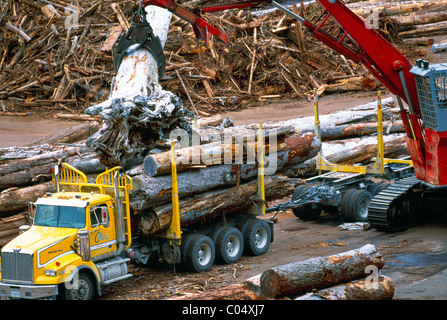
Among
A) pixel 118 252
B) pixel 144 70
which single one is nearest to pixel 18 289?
pixel 118 252

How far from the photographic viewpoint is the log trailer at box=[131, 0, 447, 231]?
42.9 ft

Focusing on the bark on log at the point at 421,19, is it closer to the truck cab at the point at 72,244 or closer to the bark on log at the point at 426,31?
the bark on log at the point at 426,31

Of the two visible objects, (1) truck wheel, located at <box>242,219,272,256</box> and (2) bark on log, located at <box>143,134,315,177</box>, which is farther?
(1) truck wheel, located at <box>242,219,272,256</box>

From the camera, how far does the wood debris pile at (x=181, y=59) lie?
27047 millimetres

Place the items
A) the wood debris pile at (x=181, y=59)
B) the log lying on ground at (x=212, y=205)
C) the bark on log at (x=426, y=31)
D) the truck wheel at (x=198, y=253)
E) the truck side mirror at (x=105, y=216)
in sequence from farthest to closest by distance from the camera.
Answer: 1. the bark on log at (x=426, y=31)
2. the wood debris pile at (x=181, y=59)
3. the truck wheel at (x=198, y=253)
4. the log lying on ground at (x=212, y=205)
5. the truck side mirror at (x=105, y=216)

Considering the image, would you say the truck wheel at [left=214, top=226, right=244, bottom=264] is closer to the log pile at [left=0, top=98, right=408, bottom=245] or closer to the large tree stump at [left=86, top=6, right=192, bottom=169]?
the log pile at [left=0, top=98, right=408, bottom=245]

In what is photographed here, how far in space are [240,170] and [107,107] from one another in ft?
11.4

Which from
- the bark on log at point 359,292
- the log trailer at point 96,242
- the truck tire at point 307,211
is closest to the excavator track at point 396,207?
the truck tire at point 307,211

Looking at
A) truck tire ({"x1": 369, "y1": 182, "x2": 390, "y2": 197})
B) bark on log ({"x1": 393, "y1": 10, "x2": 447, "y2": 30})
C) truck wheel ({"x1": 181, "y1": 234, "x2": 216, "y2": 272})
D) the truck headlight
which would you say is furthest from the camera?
bark on log ({"x1": 393, "y1": 10, "x2": 447, "y2": 30})

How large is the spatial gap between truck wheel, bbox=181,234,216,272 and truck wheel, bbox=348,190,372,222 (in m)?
4.80

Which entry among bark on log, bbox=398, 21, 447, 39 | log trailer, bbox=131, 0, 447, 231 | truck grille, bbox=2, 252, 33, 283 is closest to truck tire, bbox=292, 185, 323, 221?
log trailer, bbox=131, 0, 447, 231

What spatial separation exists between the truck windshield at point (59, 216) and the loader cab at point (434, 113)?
7.28 metres

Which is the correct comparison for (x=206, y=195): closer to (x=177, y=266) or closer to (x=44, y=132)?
(x=177, y=266)

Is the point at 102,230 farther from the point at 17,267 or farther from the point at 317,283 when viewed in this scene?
the point at 317,283
